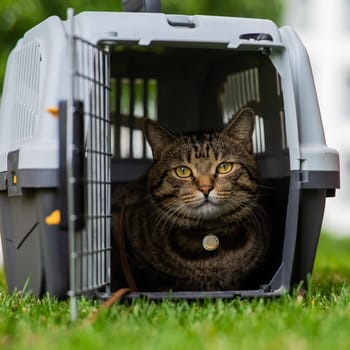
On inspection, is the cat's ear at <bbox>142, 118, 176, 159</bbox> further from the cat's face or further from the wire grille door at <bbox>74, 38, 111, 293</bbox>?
the wire grille door at <bbox>74, 38, 111, 293</bbox>

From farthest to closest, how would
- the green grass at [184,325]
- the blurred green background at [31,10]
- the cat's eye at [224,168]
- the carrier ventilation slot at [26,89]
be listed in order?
the blurred green background at [31,10] < the cat's eye at [224,168] < the carrier ventilation slot at [26,89] < the green grass at [184,325]

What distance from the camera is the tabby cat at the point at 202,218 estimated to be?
281 cm

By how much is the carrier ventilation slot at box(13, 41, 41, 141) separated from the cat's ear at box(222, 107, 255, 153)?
761 mm

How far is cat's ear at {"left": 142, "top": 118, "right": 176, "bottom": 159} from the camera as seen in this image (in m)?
2.97

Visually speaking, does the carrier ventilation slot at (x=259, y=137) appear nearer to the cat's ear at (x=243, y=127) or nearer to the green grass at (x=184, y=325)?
the cat's ear at (x=243, y=127)

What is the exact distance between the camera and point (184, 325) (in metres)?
2.00

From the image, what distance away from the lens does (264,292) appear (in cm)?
251

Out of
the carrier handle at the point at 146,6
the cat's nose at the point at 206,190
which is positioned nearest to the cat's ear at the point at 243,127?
the cat's nose at the point at 206,190

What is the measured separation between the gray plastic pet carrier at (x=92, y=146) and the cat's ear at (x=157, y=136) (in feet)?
1.37

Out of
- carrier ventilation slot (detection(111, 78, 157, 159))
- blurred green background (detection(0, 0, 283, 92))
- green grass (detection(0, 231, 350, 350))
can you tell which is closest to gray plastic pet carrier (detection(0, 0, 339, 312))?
green grass (detection(0, 231, 350, 350))

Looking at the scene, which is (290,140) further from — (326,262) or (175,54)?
(326,262)

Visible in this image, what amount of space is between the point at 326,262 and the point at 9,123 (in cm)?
249

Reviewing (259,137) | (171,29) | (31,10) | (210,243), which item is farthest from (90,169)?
(31,10)

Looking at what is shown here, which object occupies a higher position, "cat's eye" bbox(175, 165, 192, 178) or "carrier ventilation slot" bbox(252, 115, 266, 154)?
"carrier ventilation slot" bbox(252, 115, 266, 154)
